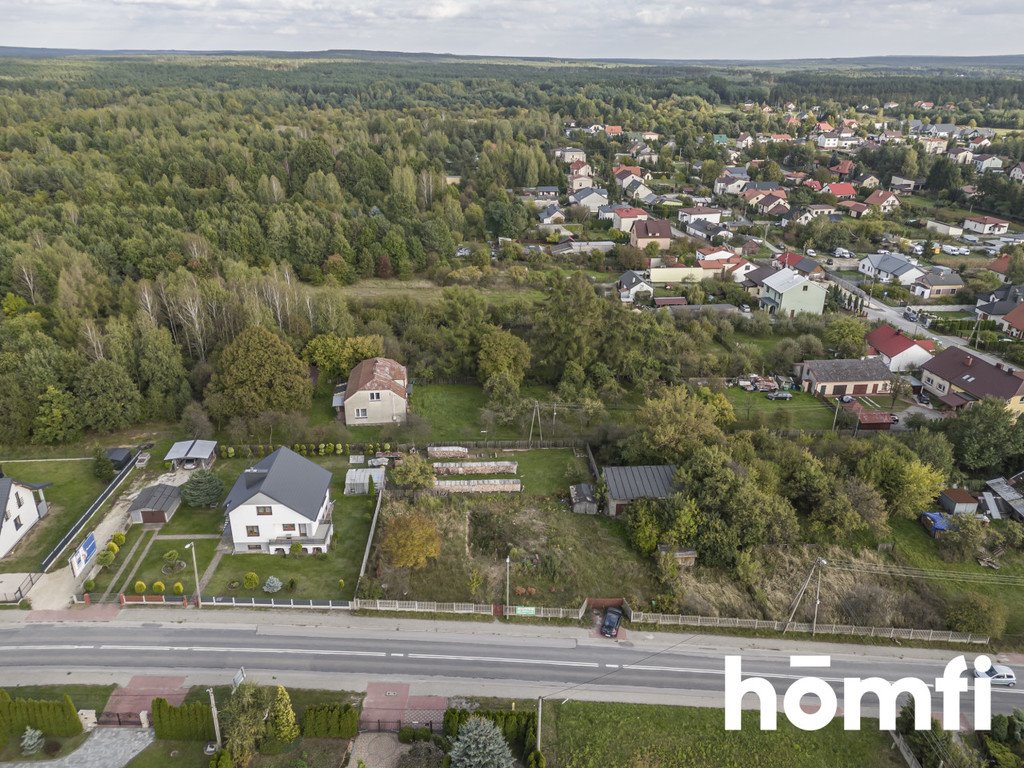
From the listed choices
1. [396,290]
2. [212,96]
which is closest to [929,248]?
[396,290]

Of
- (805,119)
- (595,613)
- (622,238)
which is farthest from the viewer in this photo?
(805,119)

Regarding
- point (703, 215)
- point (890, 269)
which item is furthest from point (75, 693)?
point (703, 215)

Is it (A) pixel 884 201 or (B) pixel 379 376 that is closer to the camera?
(B) pixel 379 376

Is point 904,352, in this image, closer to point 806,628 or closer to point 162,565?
point 806,628

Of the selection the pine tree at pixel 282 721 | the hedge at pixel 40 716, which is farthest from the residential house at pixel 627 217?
the hedge at pixel 40 716

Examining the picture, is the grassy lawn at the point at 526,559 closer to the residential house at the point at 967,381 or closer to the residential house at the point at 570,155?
the residential house at the point at 967,381

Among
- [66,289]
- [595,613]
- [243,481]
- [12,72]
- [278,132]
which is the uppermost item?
[12,72]

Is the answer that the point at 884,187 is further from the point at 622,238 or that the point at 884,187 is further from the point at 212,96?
the point at 212,96
